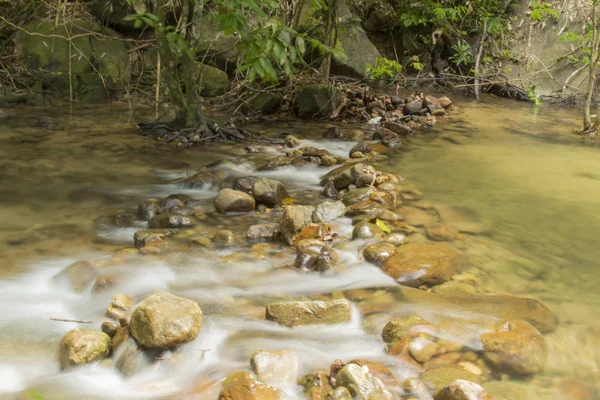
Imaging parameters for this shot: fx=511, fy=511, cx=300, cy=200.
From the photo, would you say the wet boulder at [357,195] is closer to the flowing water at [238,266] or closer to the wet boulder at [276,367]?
the flowing water at [238,266]

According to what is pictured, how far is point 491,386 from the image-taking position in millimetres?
2273

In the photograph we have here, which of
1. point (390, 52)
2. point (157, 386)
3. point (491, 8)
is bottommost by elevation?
point (157, 386)

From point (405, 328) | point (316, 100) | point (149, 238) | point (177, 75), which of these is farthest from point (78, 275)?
point (316, 100)

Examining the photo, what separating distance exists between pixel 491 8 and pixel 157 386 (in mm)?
12797

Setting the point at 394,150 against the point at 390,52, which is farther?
the point at 390,52

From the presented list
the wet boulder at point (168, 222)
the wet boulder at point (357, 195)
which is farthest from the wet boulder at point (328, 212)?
the wet boulder at point (168, 222)

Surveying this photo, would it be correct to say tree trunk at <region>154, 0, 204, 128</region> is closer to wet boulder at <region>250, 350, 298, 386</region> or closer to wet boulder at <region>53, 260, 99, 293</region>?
wet boulder at <region>53, 260, 99, 293</region>

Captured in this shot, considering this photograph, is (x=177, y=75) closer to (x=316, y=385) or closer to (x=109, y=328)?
(x=109, y=328)

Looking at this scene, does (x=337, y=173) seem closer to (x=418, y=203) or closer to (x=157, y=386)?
(x=418, y=203)

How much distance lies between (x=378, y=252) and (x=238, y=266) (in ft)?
3.12

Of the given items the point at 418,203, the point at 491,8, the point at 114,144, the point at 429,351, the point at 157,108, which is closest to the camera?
the point at 429,351

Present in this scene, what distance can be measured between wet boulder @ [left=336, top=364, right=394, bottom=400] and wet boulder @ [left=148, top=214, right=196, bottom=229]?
2110 millimetres

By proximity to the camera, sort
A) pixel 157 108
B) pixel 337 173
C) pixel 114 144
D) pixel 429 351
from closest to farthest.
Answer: pixel 429 351
pixel 337 173
pixel 114 144
pixel 157 108

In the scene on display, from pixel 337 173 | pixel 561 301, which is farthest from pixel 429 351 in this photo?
pixel 337 173
